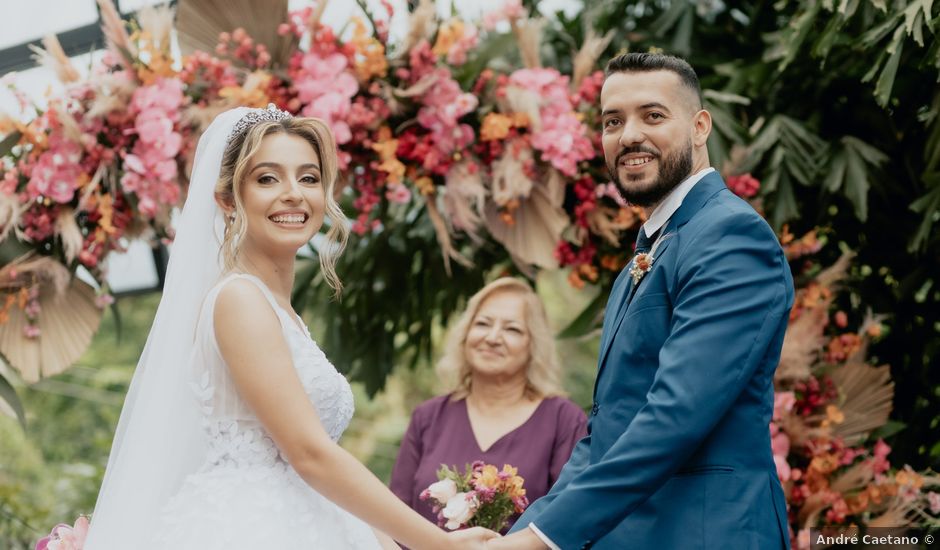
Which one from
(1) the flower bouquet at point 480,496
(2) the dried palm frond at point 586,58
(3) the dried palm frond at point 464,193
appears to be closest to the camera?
(1) the flower bouquet at point 480,496

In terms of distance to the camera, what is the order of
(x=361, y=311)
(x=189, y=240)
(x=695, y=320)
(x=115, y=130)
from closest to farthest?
(x=695, y=320), (x=189, y=240), (x=115, y=130), (x=361, y=311)

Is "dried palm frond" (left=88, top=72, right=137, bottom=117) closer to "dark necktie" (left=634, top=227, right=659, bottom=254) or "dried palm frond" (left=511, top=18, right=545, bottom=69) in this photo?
"dried palm frond" (left=511, top=18, right=545, bottom=69)

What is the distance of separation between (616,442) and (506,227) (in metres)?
1.74

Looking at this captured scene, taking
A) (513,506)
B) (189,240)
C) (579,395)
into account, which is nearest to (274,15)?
(189,240)

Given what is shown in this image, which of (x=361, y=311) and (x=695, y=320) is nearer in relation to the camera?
(x=695, y=320)

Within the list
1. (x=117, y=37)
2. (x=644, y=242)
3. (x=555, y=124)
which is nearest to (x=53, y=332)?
(x=117, y=37)

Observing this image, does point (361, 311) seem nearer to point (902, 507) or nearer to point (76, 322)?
point (76, 322)

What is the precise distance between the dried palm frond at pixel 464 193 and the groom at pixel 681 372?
137cm

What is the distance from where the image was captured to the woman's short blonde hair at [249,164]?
2.46m

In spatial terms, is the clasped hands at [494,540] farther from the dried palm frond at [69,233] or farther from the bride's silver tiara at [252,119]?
the dried palm frond at [69,233]

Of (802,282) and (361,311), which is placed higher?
(802,282)

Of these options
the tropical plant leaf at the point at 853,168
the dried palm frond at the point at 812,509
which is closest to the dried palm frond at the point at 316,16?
the tropical plant leaf at the point at 853,168

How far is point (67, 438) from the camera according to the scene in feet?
40.2

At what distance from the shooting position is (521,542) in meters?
2.38
